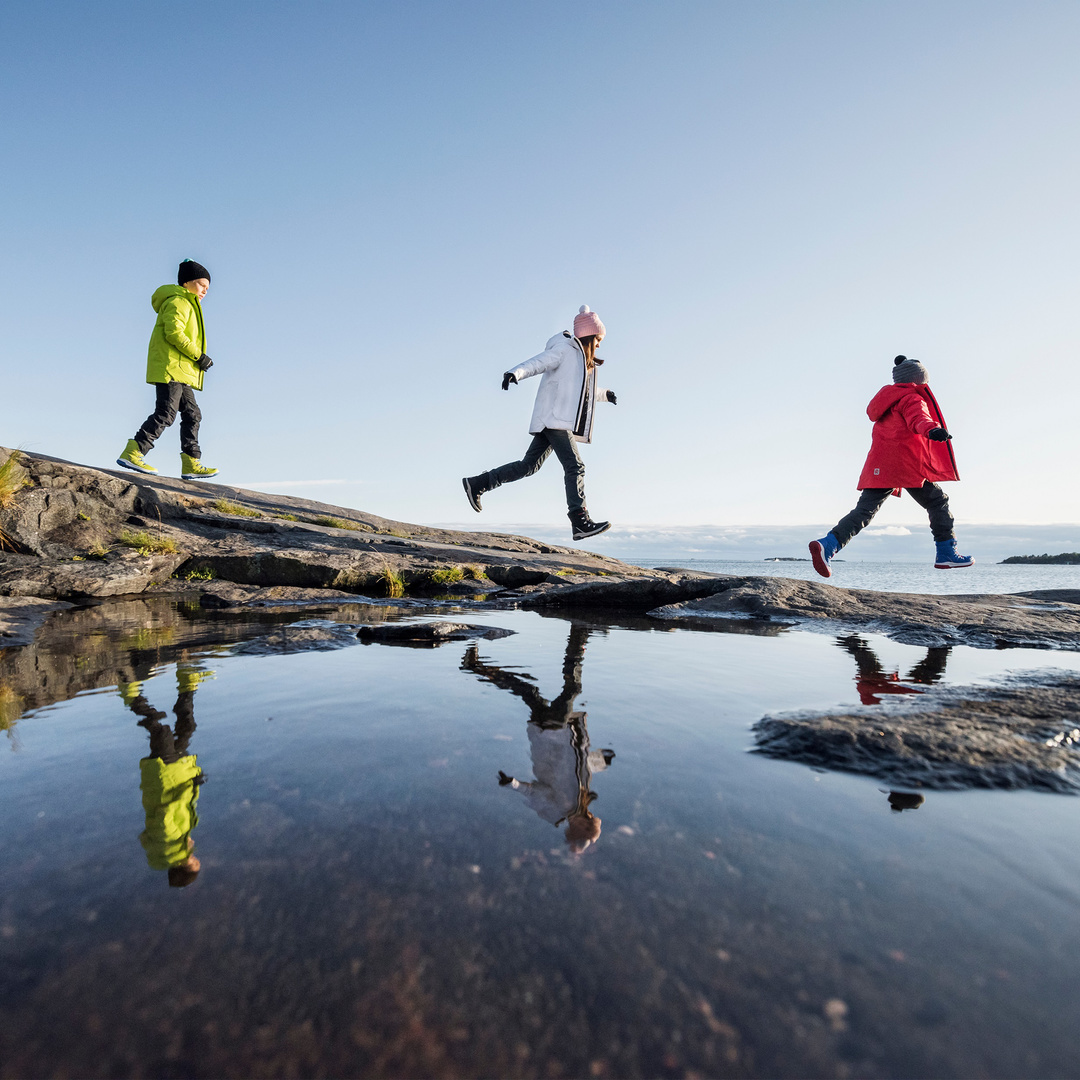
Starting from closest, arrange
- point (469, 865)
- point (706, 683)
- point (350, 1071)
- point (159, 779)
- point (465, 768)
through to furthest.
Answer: point (350, 1071) < point (469, 865) < point (159, 779) < point (465, 768) < point (706, 683)

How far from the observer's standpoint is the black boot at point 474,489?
25.2ft

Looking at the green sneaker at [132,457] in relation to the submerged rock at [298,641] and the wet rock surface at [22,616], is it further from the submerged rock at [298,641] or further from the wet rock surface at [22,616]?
the submerged rock at [298,641]

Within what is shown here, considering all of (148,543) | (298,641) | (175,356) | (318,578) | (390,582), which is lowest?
(298,641)

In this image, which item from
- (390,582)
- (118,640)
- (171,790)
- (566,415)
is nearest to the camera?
(171,790)

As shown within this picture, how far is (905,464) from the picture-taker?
6625mm

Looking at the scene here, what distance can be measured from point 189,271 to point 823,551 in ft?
29.9

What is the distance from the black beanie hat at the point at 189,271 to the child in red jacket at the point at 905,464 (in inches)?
349

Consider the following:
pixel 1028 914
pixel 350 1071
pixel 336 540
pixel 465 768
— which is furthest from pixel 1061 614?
pixel 336 540

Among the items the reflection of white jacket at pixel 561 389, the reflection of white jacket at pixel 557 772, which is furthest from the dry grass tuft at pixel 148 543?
the reflection of white jacket at pixel 557 772

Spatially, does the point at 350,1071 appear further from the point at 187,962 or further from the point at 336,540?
the point at 336,540

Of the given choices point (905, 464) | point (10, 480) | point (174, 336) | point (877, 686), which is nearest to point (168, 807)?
point (877, 686)

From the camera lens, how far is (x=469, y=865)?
1305 mm

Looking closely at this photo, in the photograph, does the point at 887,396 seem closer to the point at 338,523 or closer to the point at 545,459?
the point at 545,459

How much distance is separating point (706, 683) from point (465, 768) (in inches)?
65.8
